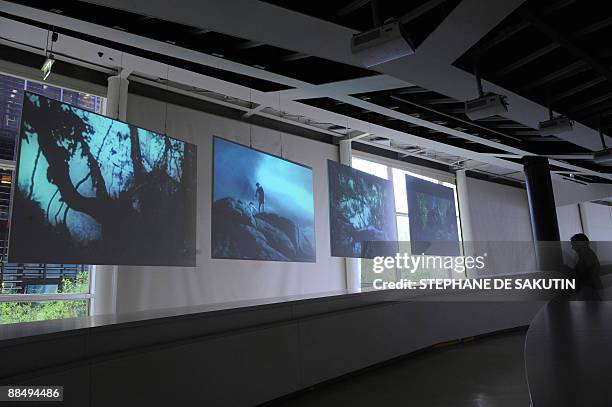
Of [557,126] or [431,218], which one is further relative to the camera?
[431,218]

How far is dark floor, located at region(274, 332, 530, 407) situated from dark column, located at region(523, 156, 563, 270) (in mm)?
3681

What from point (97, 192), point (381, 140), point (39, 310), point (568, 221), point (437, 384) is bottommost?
point (437, 384)

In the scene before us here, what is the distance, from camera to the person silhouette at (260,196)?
5.65m

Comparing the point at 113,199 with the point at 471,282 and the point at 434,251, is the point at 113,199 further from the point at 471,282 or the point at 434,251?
the point at 434,251

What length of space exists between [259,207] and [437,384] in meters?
3.12

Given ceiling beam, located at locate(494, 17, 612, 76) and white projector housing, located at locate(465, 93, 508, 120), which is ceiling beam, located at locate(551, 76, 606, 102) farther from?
white projector housing, located at locate(465, 93, 508, 120)

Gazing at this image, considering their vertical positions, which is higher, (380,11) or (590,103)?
(590,103)

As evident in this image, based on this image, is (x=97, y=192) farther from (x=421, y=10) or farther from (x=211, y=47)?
(x=421, y=10)

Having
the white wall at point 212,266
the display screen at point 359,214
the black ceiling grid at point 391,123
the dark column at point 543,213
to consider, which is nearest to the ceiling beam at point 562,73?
the black ceiling grid at point 391,123

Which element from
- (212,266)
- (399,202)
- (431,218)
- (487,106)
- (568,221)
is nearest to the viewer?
(487,106)

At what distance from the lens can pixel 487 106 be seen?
14.4 ft

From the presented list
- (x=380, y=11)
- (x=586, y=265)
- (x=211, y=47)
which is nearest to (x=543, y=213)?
(x=586, y=265)

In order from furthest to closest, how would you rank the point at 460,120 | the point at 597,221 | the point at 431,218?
the point at 597,221, the point at 431,218, the point at 460,120

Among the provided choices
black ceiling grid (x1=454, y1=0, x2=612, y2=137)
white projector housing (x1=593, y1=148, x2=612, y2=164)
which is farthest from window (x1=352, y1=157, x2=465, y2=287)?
black ceiling grid (x1=454, y1=0, x2=612, y2=137)
